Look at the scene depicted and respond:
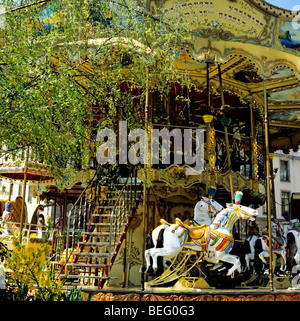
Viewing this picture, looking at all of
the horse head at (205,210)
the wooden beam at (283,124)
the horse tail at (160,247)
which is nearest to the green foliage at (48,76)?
the horse tail at (160,247)

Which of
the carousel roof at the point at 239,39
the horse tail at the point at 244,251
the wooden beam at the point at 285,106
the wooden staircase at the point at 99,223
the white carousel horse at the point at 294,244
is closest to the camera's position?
the carousel roof at the point at 239,39

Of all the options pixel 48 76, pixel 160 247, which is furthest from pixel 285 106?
pixel 48 76

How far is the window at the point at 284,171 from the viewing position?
41062 millimetres

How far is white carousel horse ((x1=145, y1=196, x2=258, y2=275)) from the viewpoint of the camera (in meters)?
10.5

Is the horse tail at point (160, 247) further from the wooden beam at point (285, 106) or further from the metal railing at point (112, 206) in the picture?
the wooden beam at point (285, 106)

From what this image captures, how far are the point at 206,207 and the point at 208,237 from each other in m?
0.86

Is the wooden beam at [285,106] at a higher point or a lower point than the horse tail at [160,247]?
higher

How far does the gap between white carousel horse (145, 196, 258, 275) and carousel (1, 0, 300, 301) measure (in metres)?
0.02

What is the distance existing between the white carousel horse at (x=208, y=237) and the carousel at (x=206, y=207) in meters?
0.02

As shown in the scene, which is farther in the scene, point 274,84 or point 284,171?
point 284,171

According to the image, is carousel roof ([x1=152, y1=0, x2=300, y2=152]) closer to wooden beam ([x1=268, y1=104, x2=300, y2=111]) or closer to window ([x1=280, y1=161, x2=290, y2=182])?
wooden beam ([x1=268, y1=104, x2=300, y2=111])

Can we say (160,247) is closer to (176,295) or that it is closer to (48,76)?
(176,295)

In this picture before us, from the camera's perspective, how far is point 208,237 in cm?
A: 1081
